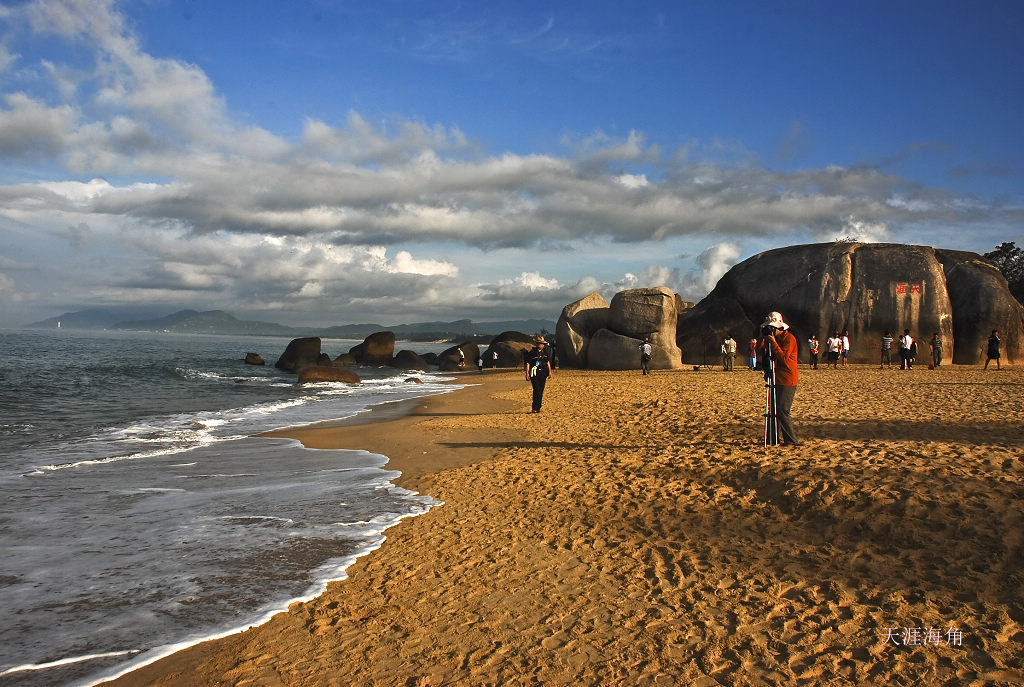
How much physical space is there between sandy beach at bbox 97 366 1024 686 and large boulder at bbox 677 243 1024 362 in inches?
808

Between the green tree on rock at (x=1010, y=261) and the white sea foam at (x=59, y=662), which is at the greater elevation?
the green tree on rock at (x=1010, y=261)

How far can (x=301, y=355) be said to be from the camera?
44812mm

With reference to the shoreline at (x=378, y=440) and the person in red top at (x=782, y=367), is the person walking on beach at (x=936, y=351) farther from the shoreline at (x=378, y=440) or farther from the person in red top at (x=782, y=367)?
the person in red top at (x=782, y=367)

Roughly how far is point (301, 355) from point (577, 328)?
20536 mm

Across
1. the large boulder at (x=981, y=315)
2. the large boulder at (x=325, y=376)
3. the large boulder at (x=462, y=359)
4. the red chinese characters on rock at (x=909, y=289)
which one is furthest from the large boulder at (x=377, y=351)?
the large boulder at (x=981, y=315)

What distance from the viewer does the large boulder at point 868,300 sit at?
2969 cm

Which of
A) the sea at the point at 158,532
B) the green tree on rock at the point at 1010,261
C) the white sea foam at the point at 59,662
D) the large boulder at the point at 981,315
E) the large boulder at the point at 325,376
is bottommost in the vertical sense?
the white sea foam at the point at 59,662

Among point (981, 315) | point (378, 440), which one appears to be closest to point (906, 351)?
point (981, 315)

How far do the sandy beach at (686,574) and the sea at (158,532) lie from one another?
1.46ft

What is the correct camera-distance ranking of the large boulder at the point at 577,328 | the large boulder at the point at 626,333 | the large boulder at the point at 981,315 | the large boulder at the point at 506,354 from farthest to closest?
the large boulder at the point at 506,354, the large boulder at the point at 577,328, the large boulder at the point at 626,333, the large boulder at the point at 981,315

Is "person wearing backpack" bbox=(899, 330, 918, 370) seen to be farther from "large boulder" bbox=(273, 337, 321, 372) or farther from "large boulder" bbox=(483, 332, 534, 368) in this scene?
"large boulder" bbox=(273, 337, 321, 372)

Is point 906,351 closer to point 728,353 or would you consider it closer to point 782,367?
point 728,353

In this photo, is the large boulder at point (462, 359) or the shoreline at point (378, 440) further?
the large boulder at point (462, 359)

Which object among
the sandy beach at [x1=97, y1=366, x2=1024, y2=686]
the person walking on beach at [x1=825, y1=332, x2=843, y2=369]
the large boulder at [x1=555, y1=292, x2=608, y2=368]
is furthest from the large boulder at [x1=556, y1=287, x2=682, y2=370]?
the sandy beach at [x1=97, y1=366, x2=1024, y2=686]
